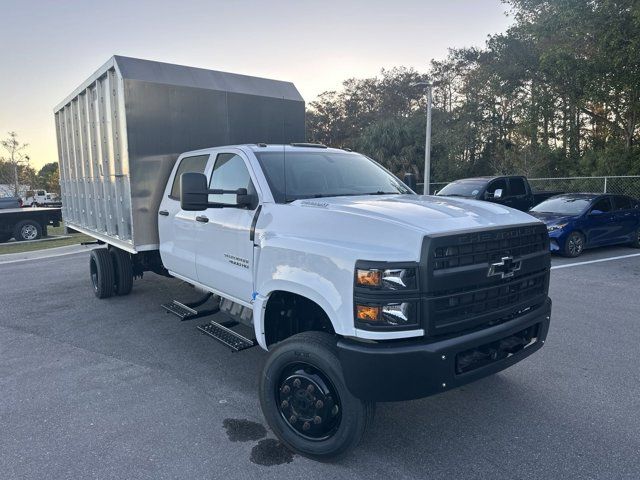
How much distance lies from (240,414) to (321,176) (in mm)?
2119

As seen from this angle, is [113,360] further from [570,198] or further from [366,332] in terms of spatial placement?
[570,198]

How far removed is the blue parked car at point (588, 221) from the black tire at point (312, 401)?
9213 millimetres

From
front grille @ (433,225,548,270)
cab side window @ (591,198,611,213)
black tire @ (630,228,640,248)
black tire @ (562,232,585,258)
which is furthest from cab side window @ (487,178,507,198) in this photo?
front grille @ (433,225,548,270)

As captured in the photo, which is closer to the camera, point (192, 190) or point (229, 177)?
point (192, 190)

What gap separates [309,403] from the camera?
3160mm

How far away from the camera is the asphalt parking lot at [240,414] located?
311cm

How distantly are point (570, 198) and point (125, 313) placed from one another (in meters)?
10.8

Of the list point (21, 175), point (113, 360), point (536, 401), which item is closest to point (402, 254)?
point (536, 401)

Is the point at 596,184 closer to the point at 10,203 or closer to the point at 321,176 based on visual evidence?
the point at 321,176

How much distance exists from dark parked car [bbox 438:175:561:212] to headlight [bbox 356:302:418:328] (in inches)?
446

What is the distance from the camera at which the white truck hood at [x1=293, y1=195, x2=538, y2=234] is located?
3.02 m

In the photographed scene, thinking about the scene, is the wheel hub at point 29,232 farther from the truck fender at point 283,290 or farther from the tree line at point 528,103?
the truck fender at point 283,290

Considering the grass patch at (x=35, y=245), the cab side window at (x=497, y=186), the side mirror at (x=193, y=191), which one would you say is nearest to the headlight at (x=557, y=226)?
the cab side window at (x=497, y=186)

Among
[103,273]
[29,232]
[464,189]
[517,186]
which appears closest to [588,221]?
[464,189]
